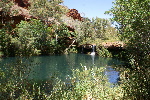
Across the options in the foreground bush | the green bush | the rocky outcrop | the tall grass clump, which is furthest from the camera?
the rocky outcrop

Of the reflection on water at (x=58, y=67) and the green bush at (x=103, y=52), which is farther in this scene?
the green bush at (x=103, y=52)

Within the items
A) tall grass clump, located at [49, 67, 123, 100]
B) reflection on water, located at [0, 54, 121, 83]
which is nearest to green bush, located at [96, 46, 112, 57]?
reflection on water, located at [0, 54, 121, 83]

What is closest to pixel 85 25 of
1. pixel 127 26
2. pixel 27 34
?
pixel 27 34

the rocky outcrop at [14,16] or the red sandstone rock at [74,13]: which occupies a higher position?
the red sandstone rock at [74,13]

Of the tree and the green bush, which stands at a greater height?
the tree

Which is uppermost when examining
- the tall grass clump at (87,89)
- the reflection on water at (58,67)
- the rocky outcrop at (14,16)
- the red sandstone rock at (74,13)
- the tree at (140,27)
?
the red sandstone rock at (74,13)

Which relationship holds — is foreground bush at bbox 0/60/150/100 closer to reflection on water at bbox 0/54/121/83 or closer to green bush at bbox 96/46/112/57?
reflection on water at bbox 0/54/121/83

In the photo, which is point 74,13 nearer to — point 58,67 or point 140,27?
point 58,67

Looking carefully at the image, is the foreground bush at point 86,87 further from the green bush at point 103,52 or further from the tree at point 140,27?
the green bush at point 103,52

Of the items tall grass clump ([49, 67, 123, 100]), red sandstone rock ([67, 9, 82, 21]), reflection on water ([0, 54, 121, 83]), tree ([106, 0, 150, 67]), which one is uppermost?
red sandstone rock ([67, 9, 82, 21])

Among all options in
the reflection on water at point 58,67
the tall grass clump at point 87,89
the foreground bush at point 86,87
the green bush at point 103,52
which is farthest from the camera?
the green bush at point 103,52

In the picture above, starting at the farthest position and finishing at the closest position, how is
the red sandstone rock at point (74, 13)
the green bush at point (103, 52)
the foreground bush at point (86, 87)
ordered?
the red sandstone rock at point (74, 13) < the green bush at point (103, 52) < the foreground bush at point (86, 87)

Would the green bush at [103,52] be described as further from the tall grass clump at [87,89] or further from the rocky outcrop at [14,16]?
the tall grass clump at [87,89]

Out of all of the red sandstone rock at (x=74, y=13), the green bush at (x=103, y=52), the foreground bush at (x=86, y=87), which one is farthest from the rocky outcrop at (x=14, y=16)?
the foreground bush at (x=86, y=87)
